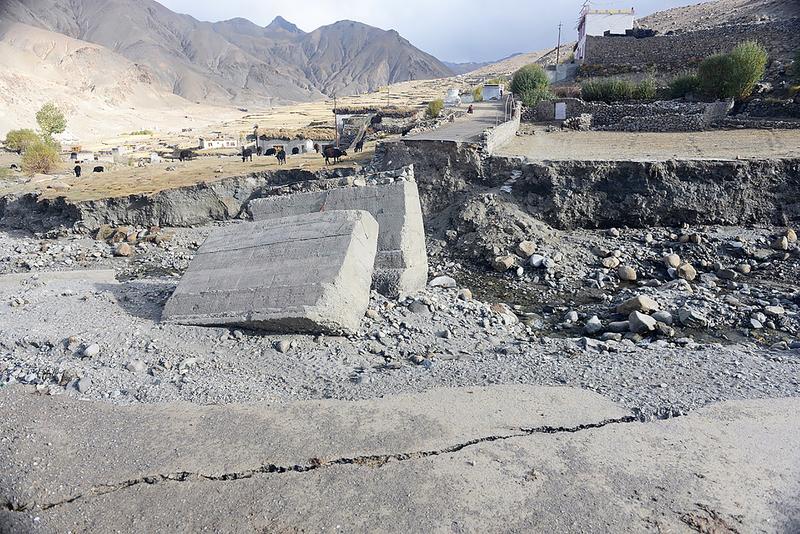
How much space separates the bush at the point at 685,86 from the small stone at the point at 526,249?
47.7 feet

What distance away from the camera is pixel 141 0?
174 m

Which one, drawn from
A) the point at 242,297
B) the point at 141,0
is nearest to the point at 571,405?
the point at 242,297

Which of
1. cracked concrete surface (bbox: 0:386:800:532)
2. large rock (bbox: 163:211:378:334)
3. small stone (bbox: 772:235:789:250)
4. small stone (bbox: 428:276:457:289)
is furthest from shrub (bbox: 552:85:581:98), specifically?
cracked concrete surface (bbox: 0:386:800:532)

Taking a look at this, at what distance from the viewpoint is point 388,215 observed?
10203 millimetres

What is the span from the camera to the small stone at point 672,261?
11.5 metres

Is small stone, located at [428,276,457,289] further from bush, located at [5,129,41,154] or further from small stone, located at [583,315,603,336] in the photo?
bush, located at [5,129,41,154]

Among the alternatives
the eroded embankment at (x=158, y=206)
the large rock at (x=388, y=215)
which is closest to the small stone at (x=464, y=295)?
the large rock at (x=388, y=215)

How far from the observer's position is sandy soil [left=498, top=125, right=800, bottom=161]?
47.6ft

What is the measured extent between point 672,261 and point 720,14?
48.2m

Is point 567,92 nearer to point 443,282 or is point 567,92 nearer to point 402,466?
point 443,282

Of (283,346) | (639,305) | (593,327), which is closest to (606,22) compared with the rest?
(639,305)

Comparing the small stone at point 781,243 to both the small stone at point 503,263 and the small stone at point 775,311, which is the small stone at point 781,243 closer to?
the small stone at point 775,311

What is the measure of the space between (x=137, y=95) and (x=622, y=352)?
Answer: 106080 mm

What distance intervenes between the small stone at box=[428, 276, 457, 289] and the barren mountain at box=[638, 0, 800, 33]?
1271 inches
